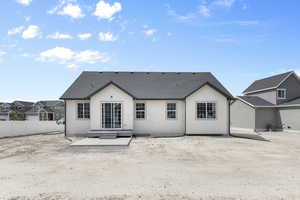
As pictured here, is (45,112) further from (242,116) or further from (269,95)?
(269,95)

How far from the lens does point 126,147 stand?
13750mm

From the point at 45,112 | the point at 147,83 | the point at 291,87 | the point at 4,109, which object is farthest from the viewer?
the point at 4,109

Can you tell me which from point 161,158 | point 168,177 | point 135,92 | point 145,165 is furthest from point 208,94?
point 168,177

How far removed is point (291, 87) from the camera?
2961 centimetres

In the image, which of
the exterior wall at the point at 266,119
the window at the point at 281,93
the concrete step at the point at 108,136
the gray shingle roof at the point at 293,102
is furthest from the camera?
the window at the point at 281,93

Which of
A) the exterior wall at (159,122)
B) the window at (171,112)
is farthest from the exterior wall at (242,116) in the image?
the window at (171,112)

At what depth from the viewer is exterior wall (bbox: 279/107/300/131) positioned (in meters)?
25.7

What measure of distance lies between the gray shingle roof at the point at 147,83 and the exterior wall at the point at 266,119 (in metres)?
8.77

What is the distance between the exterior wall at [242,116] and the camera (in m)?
28.5

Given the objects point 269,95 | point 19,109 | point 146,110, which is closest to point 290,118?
point 269,95

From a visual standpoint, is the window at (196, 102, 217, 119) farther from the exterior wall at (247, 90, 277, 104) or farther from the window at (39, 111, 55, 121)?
the window at (39, 111, 55, 121)

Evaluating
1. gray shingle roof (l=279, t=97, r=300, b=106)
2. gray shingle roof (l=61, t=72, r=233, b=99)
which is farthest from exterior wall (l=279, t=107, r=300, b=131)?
gray shingle roof (l=61, t=72, r=233, b=99)

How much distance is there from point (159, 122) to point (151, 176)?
1297 cm

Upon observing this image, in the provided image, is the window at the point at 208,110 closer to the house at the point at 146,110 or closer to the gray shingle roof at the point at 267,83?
the house at the point at 146,110
